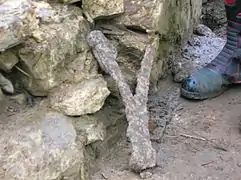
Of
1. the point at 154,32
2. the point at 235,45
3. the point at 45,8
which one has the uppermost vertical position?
the point at 45,8

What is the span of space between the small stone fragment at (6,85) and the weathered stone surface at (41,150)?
0.09 m

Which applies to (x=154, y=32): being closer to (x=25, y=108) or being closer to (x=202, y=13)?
(x=25, y=108)

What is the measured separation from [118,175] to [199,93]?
50 cm

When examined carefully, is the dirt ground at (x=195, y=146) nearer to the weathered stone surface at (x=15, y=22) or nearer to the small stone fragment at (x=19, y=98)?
the small stone fragment at (x=19, y=98)

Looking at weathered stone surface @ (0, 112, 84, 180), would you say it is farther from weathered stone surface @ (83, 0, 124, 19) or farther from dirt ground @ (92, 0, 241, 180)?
weathered stone surface @ (83, 0, 124, 19)

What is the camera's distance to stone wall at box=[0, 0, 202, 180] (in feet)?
3.59

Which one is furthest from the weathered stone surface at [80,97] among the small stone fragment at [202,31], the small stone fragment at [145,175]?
the small stone fragment at [202,31]

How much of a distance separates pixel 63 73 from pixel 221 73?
2.06 ft

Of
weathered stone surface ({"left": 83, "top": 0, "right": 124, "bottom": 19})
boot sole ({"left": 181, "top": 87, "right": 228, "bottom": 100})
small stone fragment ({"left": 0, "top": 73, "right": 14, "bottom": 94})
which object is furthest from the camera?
boot sole ({"left": 181, "top": 87, "right": 228, "bottom": 100})

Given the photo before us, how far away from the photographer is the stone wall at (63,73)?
3.59 ft

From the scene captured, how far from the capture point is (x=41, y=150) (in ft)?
3.57

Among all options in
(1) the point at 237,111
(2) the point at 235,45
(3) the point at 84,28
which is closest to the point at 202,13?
(2) the point at 235,45

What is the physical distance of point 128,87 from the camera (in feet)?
4.13

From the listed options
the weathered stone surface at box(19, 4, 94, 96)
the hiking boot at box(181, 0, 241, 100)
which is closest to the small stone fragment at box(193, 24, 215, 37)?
the hiking boot at box(181, 0, 241, 100)
